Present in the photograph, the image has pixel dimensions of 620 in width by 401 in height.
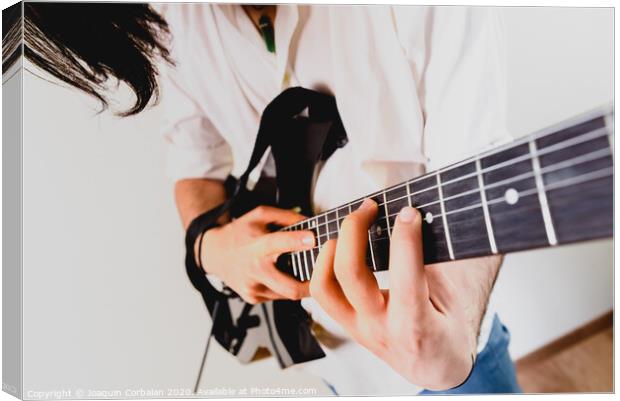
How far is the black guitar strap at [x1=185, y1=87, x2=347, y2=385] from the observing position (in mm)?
812

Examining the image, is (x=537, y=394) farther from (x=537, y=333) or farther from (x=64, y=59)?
(x=64, y=59)

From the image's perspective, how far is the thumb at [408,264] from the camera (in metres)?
0.53

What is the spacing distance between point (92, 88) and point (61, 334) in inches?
16.2

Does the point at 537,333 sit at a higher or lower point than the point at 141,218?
lower

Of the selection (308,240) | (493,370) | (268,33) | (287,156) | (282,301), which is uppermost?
(268,33)

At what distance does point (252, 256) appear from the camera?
2.69ft

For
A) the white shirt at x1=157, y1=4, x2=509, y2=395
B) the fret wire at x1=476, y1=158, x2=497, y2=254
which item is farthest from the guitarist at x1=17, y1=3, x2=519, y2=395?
the fret wire at x1=476, y1=158, x2=497, y2=254

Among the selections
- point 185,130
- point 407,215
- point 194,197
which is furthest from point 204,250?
point 407,215

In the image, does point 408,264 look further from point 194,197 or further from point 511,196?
point 194,197

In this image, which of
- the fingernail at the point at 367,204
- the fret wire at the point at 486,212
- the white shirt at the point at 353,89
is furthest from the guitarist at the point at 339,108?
the fret wire at the point at 486,212

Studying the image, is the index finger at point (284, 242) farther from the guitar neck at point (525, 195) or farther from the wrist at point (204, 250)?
the guitar neck at point (525, 195)

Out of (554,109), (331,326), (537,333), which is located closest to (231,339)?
(331,326)

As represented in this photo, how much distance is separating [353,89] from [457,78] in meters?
0.16

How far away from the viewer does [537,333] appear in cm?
80
